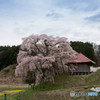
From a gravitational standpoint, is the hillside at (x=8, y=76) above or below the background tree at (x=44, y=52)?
below

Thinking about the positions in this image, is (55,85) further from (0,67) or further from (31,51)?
(0,67)

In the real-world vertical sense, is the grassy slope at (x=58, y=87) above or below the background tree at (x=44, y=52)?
below

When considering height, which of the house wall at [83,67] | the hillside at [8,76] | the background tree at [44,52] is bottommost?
the hillside at [8,76]

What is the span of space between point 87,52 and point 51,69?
96.2ft

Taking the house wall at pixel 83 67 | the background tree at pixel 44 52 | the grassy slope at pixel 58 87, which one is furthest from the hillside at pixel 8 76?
Answer: the grassy slope at pixel 58 87

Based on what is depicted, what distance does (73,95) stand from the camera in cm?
1090

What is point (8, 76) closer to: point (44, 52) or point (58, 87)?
point (44, 52)

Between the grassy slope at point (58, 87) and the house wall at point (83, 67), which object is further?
the house wall at point (83, 67)

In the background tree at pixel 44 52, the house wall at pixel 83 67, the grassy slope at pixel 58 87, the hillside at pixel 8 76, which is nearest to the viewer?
the grassy slope at pixel 58 87

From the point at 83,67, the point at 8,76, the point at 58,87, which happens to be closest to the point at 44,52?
the point at 58,87

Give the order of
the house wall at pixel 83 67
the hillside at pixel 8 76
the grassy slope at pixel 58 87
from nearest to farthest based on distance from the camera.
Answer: the grassy slope at pixel 58 87
the house wall at pixel 83 67
the hillside at pixel 8 76

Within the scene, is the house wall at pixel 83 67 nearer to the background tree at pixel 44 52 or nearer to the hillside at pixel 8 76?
the background tree at pixel 44 52

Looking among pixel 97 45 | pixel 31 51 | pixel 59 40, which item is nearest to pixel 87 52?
pixel 97 45

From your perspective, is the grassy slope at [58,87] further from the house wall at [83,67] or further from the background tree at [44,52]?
the house wall at [83,67]
